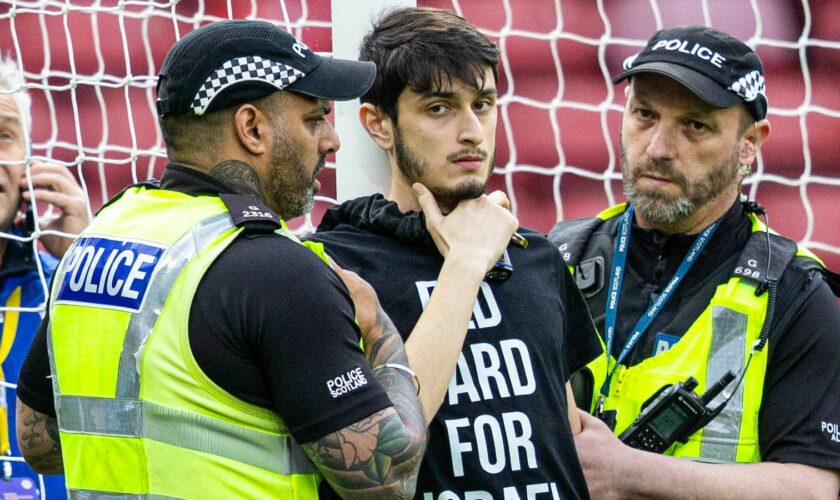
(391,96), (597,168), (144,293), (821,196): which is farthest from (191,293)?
(821,196)

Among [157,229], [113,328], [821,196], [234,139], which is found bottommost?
[821,196]

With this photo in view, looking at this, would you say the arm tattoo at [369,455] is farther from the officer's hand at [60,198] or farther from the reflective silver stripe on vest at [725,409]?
the officer's hand at [60,198]

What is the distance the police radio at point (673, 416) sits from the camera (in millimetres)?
2506

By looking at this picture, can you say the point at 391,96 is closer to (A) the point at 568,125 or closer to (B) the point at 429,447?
(B) the point at 429,447

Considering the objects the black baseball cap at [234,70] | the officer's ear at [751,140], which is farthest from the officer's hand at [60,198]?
the officer's ear at [751,140]

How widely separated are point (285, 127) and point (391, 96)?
43cm

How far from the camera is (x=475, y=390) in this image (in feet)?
7.33

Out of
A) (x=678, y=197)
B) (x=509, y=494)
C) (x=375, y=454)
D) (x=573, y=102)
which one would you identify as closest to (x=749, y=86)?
(x=678, y=197)

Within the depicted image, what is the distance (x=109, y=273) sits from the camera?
1941 millimetres

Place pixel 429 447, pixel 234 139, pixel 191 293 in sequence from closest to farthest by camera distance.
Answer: pixel 191 293, pixel 234 139, pixel 429 447

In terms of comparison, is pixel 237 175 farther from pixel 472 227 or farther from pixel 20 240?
pixel 20 240

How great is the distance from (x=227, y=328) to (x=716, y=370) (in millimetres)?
1187

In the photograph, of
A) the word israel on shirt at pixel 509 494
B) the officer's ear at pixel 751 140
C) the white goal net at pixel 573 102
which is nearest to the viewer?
the word israel on shirt at pixel 509 494

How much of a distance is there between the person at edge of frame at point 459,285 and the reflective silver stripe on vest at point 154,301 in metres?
0.42
